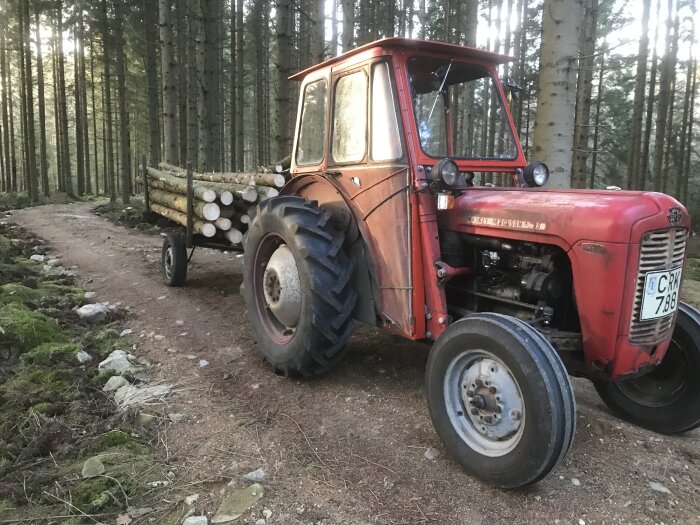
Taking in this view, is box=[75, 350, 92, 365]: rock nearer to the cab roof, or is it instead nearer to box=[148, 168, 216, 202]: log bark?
box=[148, 168, 216, 202]: log bark

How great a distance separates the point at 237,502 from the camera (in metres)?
2.62

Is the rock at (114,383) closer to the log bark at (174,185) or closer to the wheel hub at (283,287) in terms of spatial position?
the wheel hub at (283,287)

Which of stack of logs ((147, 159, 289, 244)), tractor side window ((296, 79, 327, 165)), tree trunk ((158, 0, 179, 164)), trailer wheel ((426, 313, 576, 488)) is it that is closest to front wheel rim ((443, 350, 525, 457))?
trailer wheel ((426, 313, 576, 488))

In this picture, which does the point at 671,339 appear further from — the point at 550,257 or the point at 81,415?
the point at 81,415

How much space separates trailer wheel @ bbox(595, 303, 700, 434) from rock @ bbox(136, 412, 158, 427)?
310cm

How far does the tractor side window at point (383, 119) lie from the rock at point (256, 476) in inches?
88.3

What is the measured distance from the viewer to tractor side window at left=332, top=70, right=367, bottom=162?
12.8 feet

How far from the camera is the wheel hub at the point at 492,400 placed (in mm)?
2738

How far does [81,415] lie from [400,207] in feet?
8.59

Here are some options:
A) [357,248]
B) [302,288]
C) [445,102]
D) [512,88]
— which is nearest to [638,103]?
[512,88]

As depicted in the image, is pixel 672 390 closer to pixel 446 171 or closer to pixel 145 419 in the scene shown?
pixel 446 171

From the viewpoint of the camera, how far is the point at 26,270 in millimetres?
6867

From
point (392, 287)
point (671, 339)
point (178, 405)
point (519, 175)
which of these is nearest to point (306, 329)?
point (392, 287)

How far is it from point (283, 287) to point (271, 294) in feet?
0.96
